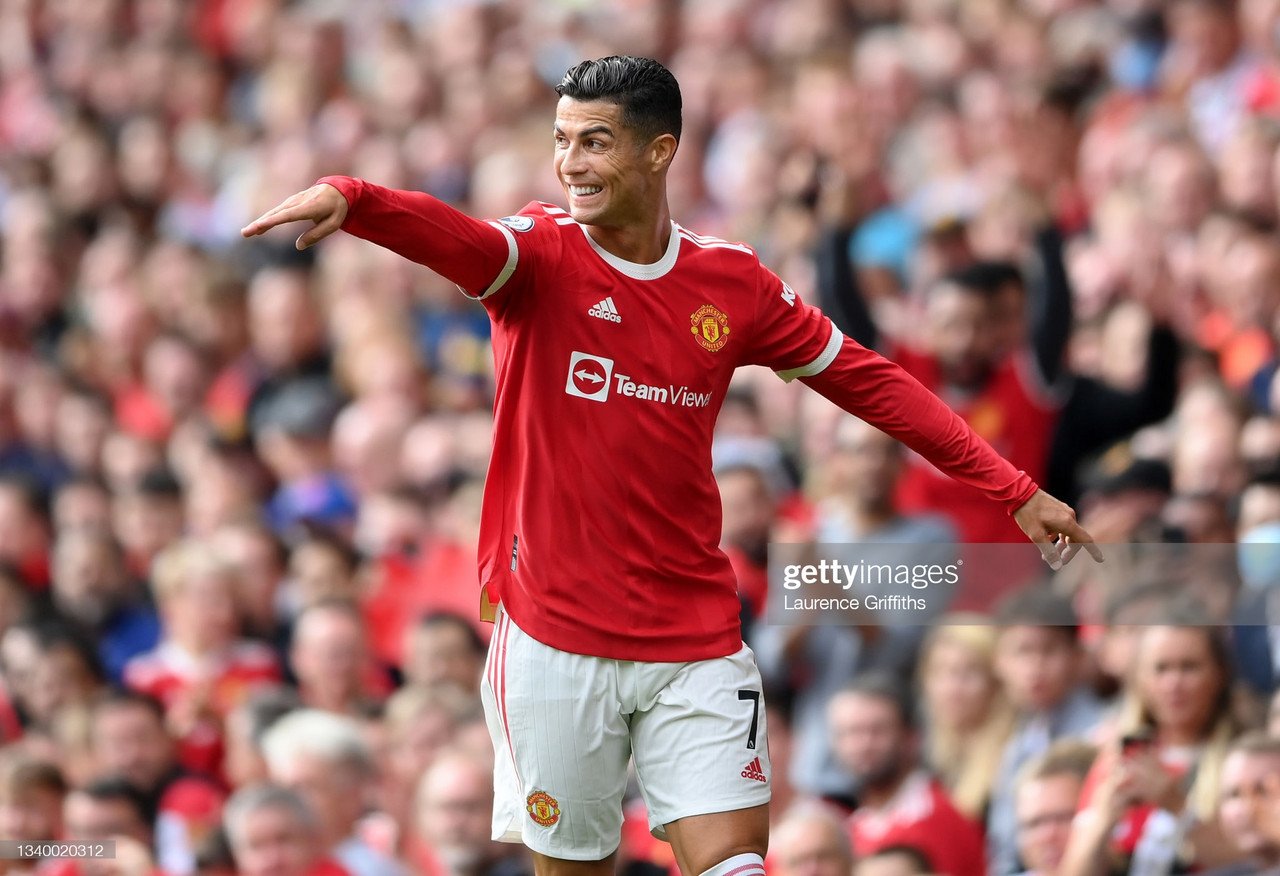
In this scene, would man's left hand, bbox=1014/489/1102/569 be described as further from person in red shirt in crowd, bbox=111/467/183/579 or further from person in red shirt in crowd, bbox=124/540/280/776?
person in red shirt in crowd, bbox=111/467/183/579

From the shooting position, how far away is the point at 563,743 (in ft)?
17.4

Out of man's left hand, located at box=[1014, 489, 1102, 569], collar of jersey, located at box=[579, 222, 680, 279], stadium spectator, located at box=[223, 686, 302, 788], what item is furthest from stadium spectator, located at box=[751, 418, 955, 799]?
collar of jersey, located at box=[579, 222, 680, 279]

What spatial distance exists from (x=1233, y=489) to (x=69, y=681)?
5.20 m

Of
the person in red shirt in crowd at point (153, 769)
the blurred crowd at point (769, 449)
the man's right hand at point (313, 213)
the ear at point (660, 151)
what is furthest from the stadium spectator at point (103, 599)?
the man's right hand at point (313, 213)

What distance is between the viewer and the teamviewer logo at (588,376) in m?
5.23

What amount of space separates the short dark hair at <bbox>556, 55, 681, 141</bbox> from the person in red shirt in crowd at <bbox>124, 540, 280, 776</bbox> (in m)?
4.64

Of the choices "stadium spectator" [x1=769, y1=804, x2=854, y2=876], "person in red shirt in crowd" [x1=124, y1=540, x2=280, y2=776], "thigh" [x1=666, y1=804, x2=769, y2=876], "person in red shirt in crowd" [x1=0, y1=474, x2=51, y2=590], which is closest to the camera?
"thigh" [x1=666, y1=804, x2=769, y2=876]

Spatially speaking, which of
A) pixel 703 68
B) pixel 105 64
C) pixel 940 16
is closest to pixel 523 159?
pixel 703 68

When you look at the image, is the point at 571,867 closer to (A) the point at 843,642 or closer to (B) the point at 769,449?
(A) the point at 843,642

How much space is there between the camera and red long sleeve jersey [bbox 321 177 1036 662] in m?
5.23

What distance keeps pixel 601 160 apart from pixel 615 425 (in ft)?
2.11

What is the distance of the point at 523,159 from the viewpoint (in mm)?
12109

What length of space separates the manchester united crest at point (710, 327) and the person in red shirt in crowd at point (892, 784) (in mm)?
2458

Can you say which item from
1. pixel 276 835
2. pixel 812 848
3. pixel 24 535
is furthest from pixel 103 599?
pixel 812 848
